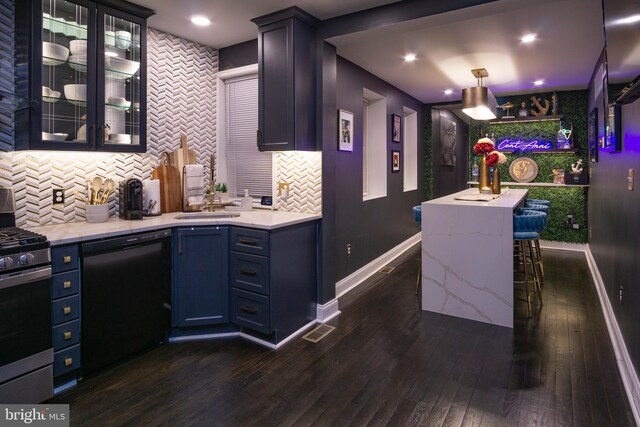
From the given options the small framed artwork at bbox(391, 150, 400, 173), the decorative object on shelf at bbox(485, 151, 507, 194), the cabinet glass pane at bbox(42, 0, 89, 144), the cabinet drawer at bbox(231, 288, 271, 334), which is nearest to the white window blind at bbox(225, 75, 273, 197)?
the cabinet drawer at bbox(231, 288, 271, 334)

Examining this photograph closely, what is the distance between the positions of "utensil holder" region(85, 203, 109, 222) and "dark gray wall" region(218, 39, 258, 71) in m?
1.90

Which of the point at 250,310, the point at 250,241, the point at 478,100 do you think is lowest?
the point at 250,310

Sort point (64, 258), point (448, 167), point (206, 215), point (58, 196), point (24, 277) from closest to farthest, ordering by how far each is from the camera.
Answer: point (24, 277) < point (64, 258) < point (58, 196) < point (206, 215) < point (448, 167)

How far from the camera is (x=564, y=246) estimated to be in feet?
20.6

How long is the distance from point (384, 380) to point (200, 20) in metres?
3.13

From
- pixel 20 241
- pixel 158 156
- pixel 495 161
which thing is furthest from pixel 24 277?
pixel 495 161

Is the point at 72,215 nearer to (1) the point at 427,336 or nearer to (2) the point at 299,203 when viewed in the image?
(2) the point at 299,203

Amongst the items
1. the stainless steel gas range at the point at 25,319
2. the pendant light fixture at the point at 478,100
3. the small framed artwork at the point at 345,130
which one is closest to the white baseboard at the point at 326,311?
the small framed artwork at the point at 345,130

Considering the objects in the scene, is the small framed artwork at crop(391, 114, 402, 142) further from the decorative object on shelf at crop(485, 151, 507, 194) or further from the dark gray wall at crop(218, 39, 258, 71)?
the dark gray wall at crop(218, 39, 258, 71)

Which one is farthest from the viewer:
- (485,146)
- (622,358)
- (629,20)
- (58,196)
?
(485,146)

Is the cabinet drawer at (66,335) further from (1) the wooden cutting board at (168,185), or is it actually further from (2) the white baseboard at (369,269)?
(2) the white baseboard at (369,269)

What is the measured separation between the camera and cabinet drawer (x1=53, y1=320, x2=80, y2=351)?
230cm

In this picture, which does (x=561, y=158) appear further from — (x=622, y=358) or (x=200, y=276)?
(x=200, y=276)

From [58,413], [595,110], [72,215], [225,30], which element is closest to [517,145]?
[595,110]
